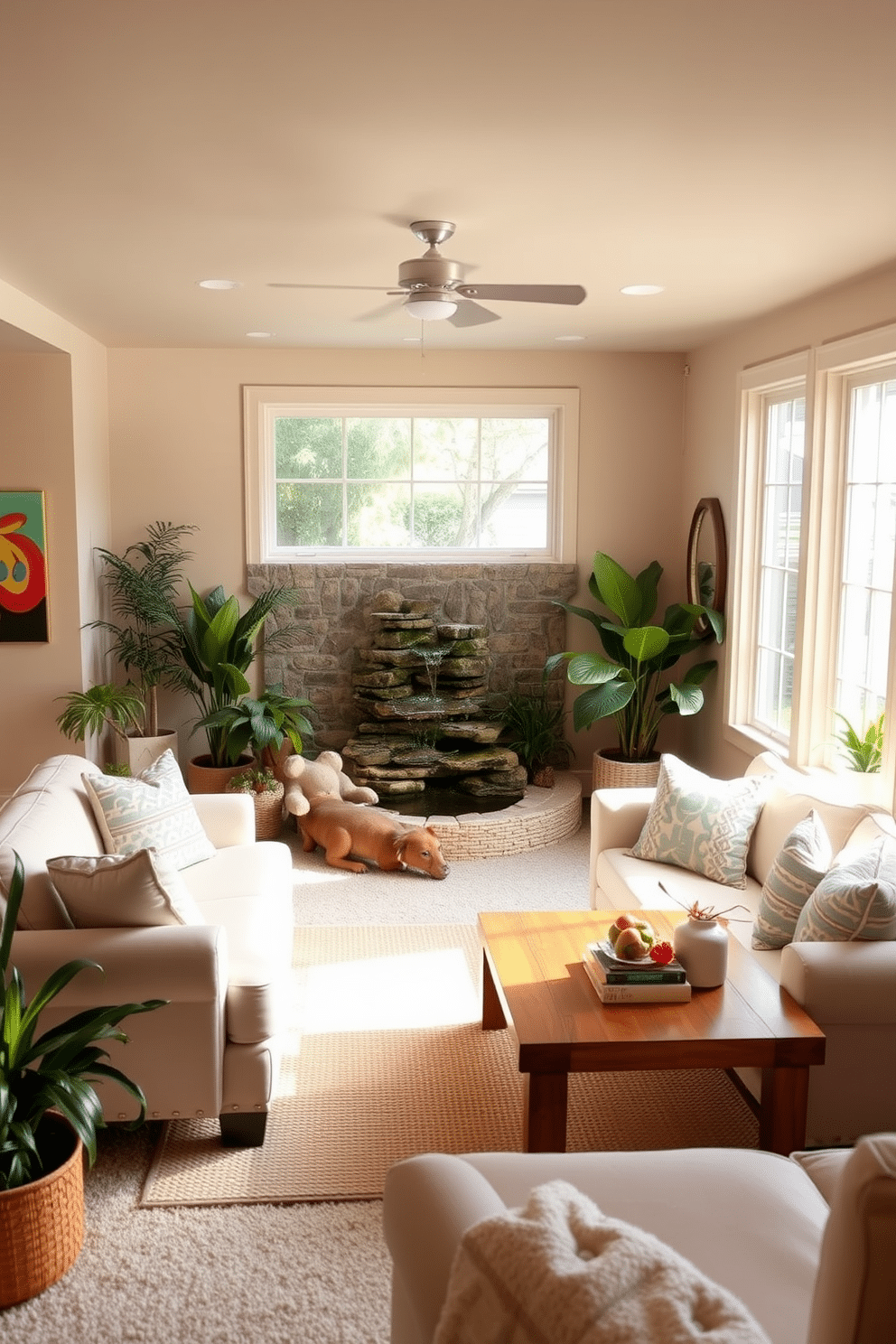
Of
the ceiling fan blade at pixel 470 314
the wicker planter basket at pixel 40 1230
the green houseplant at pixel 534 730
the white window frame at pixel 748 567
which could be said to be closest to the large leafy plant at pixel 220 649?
the green houseplant at pixel 534 730

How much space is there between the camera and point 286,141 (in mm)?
2594

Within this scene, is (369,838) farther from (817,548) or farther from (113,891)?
(113,891)

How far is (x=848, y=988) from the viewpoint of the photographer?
8.98 ft

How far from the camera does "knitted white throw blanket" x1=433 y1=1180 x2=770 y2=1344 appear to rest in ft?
3.81

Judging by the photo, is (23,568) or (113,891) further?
(23,568)

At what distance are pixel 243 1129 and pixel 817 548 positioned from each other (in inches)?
117

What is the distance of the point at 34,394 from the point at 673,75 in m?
4.00

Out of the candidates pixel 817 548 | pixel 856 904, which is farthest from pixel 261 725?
pixel 856 904

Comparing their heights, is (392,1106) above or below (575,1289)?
below

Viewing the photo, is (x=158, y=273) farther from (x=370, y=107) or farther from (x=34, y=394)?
(x=370, y=107)

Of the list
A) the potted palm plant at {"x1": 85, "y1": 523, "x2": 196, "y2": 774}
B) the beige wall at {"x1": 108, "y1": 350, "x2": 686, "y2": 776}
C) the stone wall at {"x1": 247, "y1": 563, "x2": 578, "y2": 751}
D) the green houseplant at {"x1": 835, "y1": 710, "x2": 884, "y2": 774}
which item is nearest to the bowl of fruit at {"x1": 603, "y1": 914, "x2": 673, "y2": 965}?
the green houseplant at {"x1": 835, "y1": 710, "x2": 884, "y2": 774}

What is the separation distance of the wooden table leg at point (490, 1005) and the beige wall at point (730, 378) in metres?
2.25

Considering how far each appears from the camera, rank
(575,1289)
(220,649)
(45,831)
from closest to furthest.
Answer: (575,1289) < (45,831) < (220,649)

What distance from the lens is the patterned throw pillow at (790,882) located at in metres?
3.16
